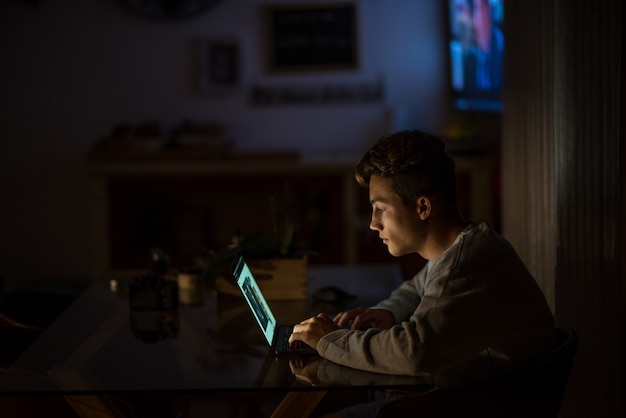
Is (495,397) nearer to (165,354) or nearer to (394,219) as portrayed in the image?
(394,219)

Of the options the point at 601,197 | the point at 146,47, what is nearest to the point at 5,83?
the point at 146,47

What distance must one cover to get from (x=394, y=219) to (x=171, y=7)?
3905mm

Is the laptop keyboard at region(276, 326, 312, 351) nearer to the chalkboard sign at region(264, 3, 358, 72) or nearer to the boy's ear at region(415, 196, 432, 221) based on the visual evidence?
the boy's ear at region(415, 196, 432, 221)

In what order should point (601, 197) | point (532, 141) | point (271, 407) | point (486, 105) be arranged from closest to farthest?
point (601, 197) → point (532, 141) → point (271, 407) → point (486, 105)

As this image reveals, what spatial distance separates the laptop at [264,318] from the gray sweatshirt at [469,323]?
0.63 feet

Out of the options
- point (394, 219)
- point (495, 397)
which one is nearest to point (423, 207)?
point (394, 219)

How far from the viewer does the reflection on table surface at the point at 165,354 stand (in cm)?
217

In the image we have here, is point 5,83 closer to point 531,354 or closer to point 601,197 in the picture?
point 601,197

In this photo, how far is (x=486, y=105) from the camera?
516 cm

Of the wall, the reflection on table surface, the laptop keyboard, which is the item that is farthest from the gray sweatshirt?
the wall

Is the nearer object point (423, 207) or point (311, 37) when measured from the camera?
point (423, 207)

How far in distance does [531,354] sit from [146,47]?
4.27 m

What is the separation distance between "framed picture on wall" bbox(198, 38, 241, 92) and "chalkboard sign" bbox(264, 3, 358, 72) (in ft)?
0.67

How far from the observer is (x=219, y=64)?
19.7ft
